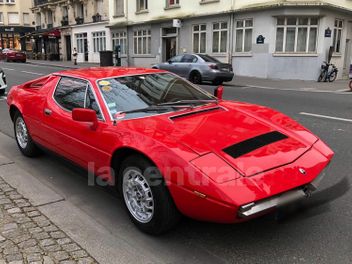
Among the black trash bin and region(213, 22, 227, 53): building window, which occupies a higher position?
region(213, 22, 227, 53): building window

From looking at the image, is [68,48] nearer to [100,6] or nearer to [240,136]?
[100,6]

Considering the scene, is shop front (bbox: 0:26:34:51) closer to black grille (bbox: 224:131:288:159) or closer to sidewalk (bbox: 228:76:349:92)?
sidewalk (bbox: 228:76:349:92)

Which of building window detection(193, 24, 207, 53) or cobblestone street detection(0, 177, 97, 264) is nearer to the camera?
cobblestone street detection(0, 177, 97, 264)

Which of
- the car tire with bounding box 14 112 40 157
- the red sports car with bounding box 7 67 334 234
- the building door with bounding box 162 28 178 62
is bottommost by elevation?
the car tire with bounding box 14 112 40 157

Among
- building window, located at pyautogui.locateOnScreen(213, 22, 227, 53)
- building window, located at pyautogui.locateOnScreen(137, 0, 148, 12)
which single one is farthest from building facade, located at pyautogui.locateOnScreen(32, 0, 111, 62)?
building window, located at pyautogui.locateOnScreen(213, 22, 227, 53)

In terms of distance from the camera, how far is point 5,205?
4.07 m

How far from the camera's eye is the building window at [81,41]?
3947 cm

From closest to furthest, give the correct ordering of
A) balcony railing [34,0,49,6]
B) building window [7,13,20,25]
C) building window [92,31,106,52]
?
building window [92,31,106,52]
balcony railing [34,0,49,6]
building window [7,13,20,25]

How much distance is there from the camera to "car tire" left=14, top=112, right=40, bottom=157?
559cm

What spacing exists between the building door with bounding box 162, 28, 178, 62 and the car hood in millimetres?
24474

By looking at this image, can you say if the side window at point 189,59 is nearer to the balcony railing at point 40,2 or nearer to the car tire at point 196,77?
the car tire at point 196,77

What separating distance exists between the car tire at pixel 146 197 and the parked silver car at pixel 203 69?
14.6 meters

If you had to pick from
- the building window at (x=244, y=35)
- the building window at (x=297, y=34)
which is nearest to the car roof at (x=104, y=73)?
the building window at (x=297, y=34)

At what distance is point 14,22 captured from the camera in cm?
6075
